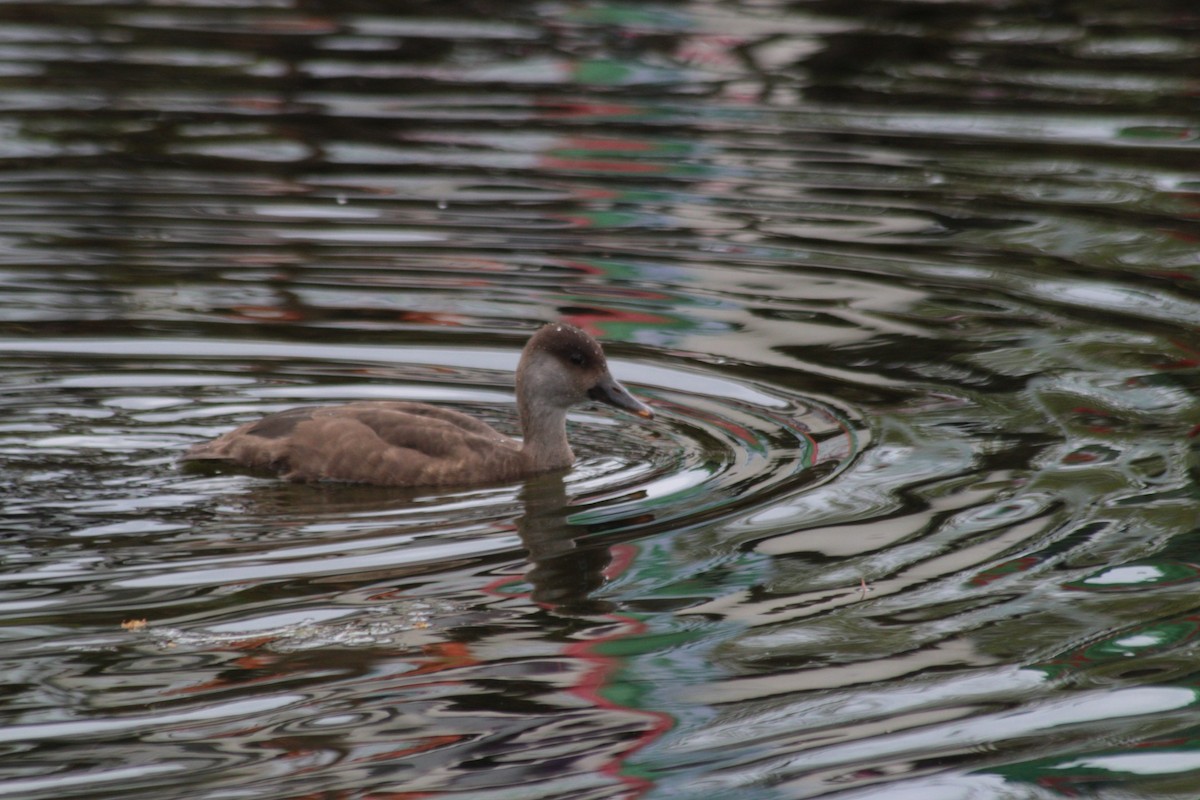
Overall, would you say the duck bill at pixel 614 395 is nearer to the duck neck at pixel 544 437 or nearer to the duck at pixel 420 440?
the duck at pixel 420 440

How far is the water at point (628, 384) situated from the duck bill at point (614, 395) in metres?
0.17

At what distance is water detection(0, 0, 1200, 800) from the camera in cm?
530

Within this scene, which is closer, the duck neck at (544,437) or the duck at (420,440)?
the duck at (420,440)

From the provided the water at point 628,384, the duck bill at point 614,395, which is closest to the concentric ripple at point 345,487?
the water at point 628,384

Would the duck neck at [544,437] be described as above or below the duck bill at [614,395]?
below

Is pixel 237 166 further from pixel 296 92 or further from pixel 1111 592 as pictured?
pixel 1111 592

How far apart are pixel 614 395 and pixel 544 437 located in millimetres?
379

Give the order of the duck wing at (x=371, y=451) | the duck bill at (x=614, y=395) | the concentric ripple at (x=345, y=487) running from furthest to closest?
the duck bill at (x=614, y=395) < the duck wing at (x=371, y=451) < the concentric ripple at (x=345, y=487)

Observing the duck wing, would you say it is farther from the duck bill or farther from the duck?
the duck bill

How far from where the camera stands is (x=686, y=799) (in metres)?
4.93

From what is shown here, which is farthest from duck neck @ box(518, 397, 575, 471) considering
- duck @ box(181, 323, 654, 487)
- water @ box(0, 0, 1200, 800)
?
water @ box(0, 0, 1200, 800)

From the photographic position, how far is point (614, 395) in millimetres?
8227

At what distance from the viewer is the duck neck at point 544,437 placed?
799 cm

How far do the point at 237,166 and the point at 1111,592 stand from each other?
8416 millimetres
